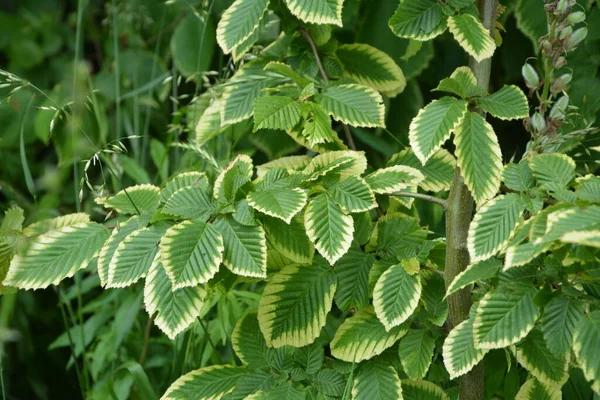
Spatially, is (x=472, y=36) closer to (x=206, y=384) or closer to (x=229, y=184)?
(x=229, y=184)

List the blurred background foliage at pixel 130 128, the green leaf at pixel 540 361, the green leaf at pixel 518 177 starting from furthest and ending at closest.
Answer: the blurred background foliage at pixel 130 128
the green leaf at pixel 540 361
the green leaf at pixel 518 177

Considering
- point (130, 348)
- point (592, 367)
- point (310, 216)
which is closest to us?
point (592, 367)

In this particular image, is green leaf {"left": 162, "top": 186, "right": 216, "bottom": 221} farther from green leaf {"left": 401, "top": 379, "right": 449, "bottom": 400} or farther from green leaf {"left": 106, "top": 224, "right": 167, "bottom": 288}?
green leaf {"left": 401, "top": 379, "right": 449, "bottom": 400}

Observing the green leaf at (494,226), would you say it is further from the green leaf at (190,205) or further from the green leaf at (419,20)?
the green leaf at (190,205)

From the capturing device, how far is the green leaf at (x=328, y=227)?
0.94 meters

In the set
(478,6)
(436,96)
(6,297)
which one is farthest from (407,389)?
(436,96)

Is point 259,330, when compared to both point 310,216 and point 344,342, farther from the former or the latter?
point 310,216

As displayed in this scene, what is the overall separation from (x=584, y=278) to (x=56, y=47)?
1880mm

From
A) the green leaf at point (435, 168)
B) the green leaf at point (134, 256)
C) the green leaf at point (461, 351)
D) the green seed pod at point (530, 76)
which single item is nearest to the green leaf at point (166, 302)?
the green leaf at point (134, 256)

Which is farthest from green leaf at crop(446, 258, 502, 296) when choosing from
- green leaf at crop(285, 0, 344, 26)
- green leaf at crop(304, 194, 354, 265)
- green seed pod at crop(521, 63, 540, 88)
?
green leaf at crop(285, 0, 344, 26)

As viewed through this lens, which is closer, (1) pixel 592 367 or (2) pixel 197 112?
(1) pixel 592 367

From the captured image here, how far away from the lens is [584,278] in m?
0.89

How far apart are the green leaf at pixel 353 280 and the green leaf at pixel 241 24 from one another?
36 centimetres

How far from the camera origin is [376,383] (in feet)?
3.38
